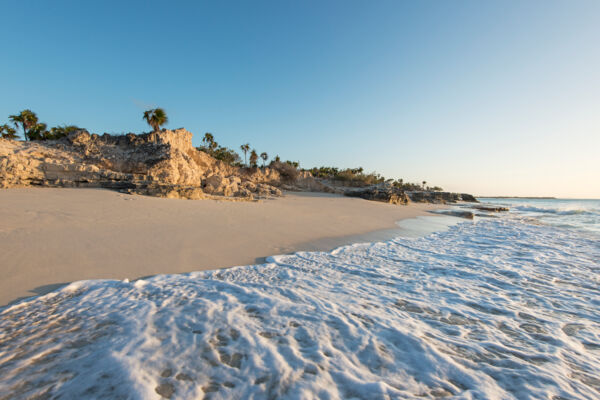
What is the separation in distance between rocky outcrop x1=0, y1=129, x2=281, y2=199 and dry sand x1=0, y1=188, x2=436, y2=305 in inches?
91.5

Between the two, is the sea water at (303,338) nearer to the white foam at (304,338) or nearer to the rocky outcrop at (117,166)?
the white foam at (304,338)

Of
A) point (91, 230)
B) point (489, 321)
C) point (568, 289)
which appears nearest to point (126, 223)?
point (91, 230)

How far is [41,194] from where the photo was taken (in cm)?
770

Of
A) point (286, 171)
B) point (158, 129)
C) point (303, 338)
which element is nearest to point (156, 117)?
point (158, 129)

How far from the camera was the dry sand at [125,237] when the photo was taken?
3.27 meters

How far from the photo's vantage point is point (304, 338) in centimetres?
211

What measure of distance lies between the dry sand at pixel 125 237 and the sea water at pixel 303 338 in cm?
58

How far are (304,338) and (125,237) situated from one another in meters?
4.61

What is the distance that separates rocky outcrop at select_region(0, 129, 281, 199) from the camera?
9727 mm

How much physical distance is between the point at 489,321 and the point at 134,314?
3997mm

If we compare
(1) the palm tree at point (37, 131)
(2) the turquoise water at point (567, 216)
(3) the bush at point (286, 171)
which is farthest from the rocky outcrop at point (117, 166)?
(1) the palm tree at point (37, 131)

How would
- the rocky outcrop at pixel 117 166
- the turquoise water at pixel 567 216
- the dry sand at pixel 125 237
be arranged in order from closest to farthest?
the dry sand at pixel 125 237 < the rocky outcrop at pixel 117 166 < the turquoise water at pixel 567 216

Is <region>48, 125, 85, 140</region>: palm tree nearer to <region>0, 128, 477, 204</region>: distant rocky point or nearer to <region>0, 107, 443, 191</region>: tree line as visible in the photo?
<region>0, 107, 443, 191</region>: tree line

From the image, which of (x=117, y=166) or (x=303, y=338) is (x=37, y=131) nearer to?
(x=117, y=166)
